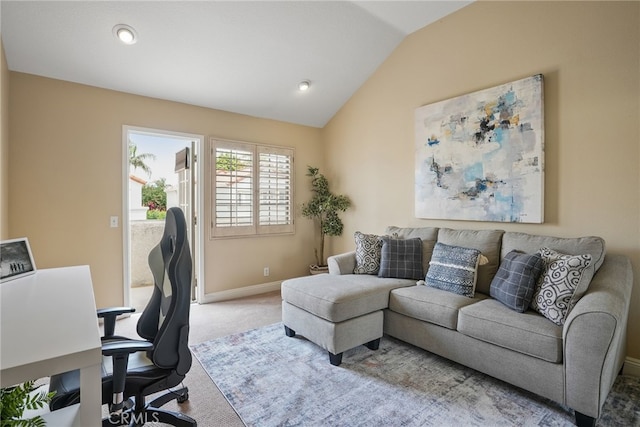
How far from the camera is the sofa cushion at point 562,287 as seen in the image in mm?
1910

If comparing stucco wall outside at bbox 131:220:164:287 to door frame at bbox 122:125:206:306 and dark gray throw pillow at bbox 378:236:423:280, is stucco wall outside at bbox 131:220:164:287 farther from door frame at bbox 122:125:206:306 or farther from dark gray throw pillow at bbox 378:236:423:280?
dark gray throw pillow at bbox 378:236:423:280

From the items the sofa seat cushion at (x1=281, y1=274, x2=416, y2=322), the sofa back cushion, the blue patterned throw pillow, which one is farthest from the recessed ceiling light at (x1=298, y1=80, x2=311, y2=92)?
the sofa back cushion

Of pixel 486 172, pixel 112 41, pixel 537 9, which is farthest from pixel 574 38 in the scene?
pixel 112 41

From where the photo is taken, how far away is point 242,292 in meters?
4.14

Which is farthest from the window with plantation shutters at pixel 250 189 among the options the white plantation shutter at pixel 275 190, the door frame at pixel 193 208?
the door frame at pixel 193 208

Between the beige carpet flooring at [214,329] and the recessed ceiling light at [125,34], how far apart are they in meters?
2.61

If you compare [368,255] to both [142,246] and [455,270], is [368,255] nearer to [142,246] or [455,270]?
[455,270]

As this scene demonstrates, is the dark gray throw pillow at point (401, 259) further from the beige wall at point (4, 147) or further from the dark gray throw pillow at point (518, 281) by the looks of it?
the beige wall at point (4, 147)

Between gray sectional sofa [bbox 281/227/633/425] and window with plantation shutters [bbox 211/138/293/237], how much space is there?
1533 mm

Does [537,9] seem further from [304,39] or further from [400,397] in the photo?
[400,397]

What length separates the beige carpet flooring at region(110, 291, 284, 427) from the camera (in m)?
1.84

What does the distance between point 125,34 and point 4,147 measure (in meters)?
1.36

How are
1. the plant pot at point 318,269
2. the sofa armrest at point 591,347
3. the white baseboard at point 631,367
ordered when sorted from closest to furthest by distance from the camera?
1. the sofa armrest at point 591,347
2. the white baseboard at point 631,367
3. the plant pot at point 318,269

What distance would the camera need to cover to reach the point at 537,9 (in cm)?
263
